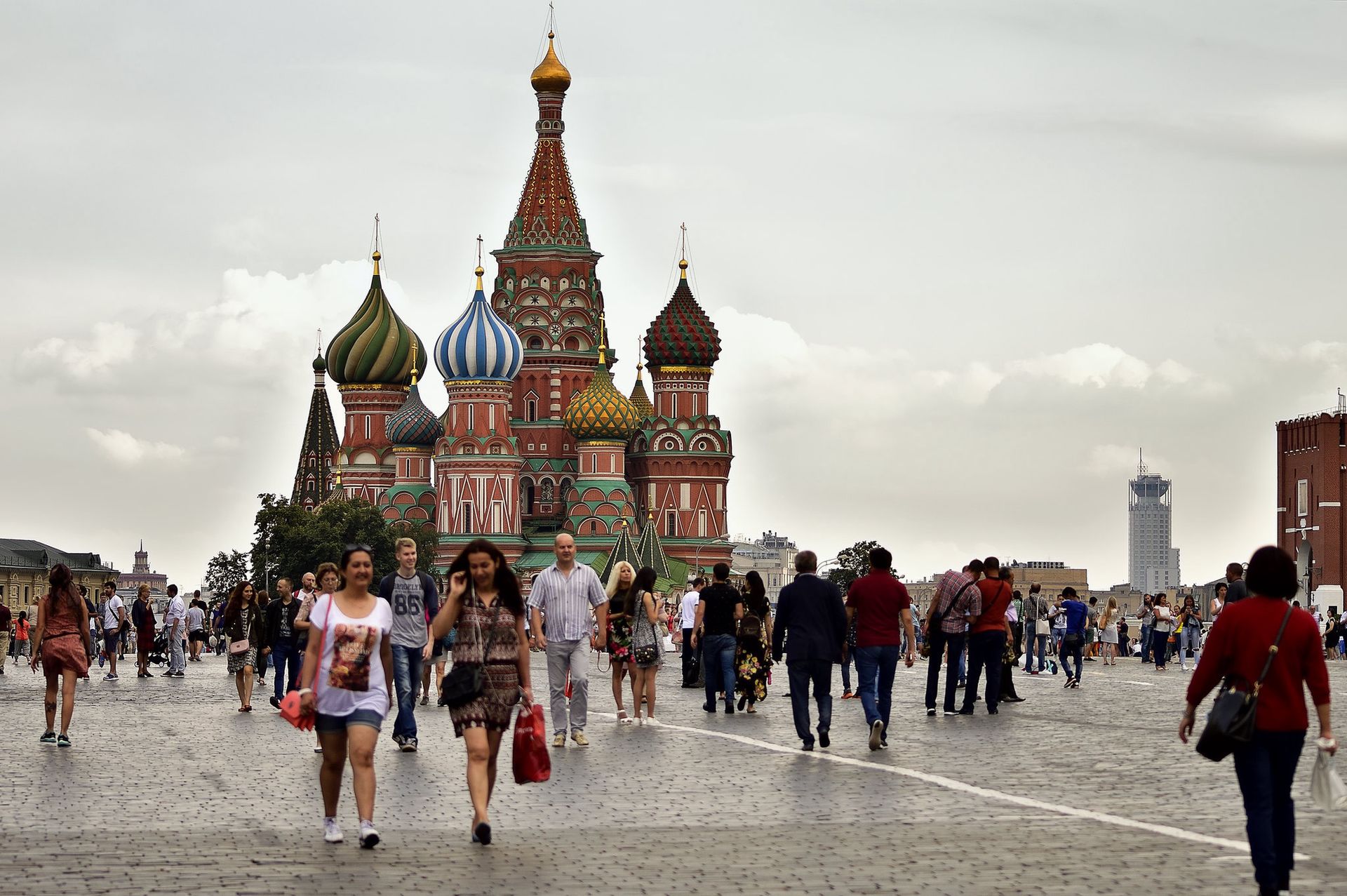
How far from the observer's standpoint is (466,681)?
11.6 m

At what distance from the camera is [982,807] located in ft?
41.3

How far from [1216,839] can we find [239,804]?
5378 mm

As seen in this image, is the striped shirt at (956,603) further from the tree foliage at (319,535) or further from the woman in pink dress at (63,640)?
the tree foliage at (319,535)

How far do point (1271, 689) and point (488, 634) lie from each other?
4.19 metres

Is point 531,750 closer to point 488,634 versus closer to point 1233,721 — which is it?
point 488,634

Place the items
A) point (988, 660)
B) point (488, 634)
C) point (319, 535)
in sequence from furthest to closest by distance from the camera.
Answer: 1. point (319, 535)
2. point (988, 660)
3. point (488, 634)

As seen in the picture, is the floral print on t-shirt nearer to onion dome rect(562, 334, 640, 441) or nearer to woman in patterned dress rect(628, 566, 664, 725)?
woman in patterned dress rect(628, 566, 664, 725)

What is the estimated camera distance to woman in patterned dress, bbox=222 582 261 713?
22.6 metres

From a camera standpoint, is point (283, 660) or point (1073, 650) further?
point (1073, 650)

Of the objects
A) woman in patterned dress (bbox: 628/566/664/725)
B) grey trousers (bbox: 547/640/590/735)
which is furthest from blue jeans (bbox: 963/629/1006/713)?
grey trousers (bbox: 547/640/590/735)

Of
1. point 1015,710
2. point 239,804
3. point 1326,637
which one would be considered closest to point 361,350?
point 1326,637

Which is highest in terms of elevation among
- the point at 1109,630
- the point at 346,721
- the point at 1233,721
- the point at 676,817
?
the point at 1109,630

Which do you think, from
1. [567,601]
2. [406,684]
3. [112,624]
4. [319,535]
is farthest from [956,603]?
[319,535]

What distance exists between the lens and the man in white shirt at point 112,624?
32.7 meters
